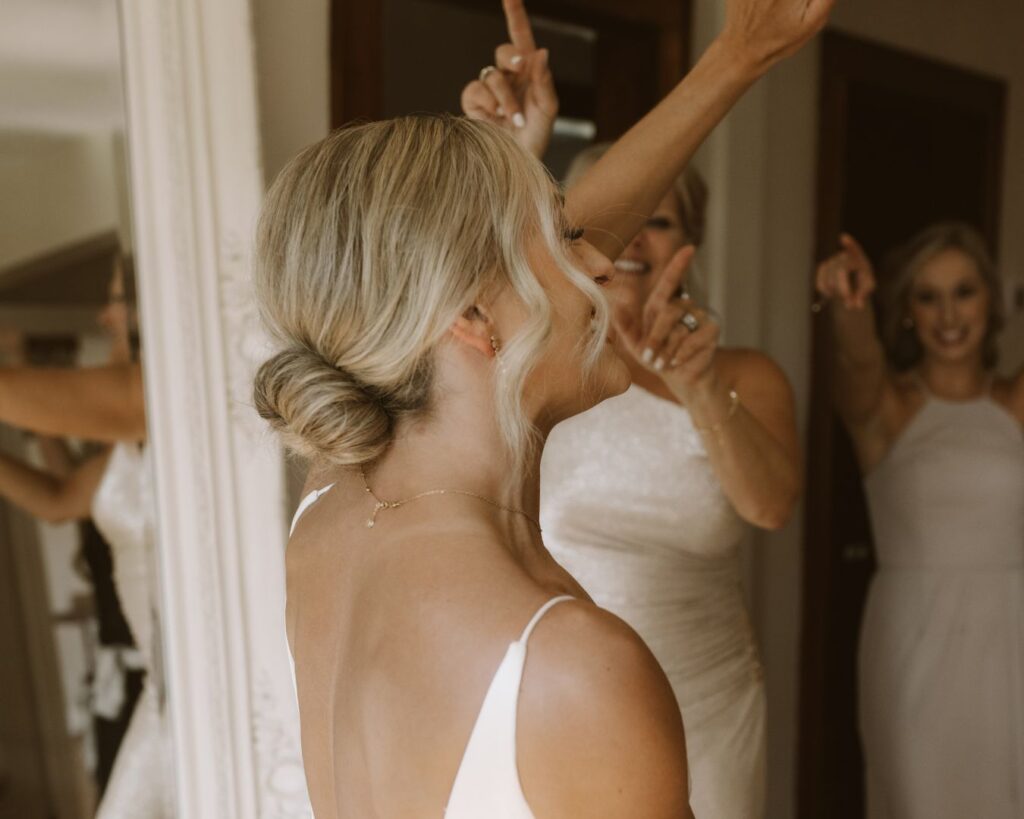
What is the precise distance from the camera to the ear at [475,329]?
0.80 meters

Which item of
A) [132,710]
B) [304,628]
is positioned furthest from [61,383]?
[304,628]

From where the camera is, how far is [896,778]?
2.41 m

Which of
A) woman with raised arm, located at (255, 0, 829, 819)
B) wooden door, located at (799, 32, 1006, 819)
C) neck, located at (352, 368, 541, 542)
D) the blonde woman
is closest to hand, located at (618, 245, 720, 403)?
the blonde woman

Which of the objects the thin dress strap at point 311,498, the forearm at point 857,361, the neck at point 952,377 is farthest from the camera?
the neck at point 952,377

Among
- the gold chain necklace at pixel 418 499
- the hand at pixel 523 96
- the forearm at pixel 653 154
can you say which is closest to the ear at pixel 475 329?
the gold chain necklace at pixel 418 499

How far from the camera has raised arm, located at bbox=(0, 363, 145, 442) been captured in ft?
4.39

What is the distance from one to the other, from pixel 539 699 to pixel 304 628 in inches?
12.5

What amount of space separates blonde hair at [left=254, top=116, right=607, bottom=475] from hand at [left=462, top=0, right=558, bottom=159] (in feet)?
1.97

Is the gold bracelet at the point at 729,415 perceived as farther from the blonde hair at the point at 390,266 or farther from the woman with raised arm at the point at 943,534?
the woman with raised arm at the point at 943,534

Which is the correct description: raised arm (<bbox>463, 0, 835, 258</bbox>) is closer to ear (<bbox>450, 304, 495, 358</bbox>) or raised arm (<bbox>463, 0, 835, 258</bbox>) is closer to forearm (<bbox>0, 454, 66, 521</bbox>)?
ear (<bbox>450, 304, 495, 358</bbox>)

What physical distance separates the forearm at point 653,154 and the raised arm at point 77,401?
2.24 ft

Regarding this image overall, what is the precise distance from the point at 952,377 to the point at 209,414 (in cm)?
182

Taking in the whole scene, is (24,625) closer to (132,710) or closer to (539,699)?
(132,710)

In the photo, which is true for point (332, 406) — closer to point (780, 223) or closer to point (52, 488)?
point (52, 488)
